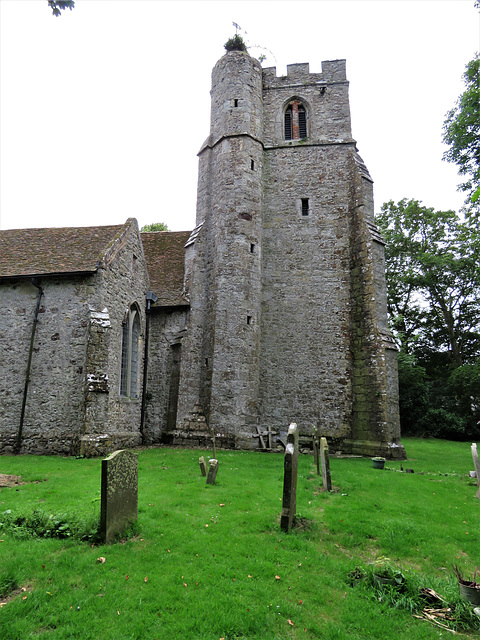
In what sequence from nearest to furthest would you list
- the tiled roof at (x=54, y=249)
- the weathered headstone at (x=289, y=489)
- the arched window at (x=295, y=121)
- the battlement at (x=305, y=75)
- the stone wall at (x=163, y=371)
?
1. the weathered headstone at (x=289, y=489)
2. the tiled roof at (x=54, y=249)
3. the stone wall at (x=163, y=371)
4. the arched window at (x=295, y=121)
5. the battlement at (x=305, y=75)

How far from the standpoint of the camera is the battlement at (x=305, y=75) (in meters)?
20.8

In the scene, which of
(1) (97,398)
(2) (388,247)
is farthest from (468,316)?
(1) (97,398)

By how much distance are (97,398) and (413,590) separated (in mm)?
10759

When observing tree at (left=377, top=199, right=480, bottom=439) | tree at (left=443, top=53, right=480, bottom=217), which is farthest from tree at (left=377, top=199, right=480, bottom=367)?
tree at (left=443, top=53, right=480, bottom=217)

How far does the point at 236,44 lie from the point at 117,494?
23294 millimetres

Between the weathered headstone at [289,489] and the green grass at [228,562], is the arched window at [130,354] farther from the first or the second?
the weathered headstone at [289,489]

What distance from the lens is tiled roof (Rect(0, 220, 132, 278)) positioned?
14039 millimetres

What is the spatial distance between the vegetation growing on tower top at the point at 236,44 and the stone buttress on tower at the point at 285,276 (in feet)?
4.58

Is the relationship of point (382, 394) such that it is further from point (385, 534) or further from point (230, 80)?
point (230, 80)

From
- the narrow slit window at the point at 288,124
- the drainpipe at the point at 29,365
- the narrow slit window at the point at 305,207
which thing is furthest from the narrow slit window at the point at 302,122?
the drainpipe at the point at 29,365

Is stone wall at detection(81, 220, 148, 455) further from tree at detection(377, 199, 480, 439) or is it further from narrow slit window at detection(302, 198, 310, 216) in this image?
tree at detection(377, 199, 480, 439)

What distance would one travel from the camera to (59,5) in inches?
165

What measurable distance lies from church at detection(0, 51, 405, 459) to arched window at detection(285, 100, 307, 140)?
0.21 ft

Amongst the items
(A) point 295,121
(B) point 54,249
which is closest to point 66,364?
(B) point 54,249
